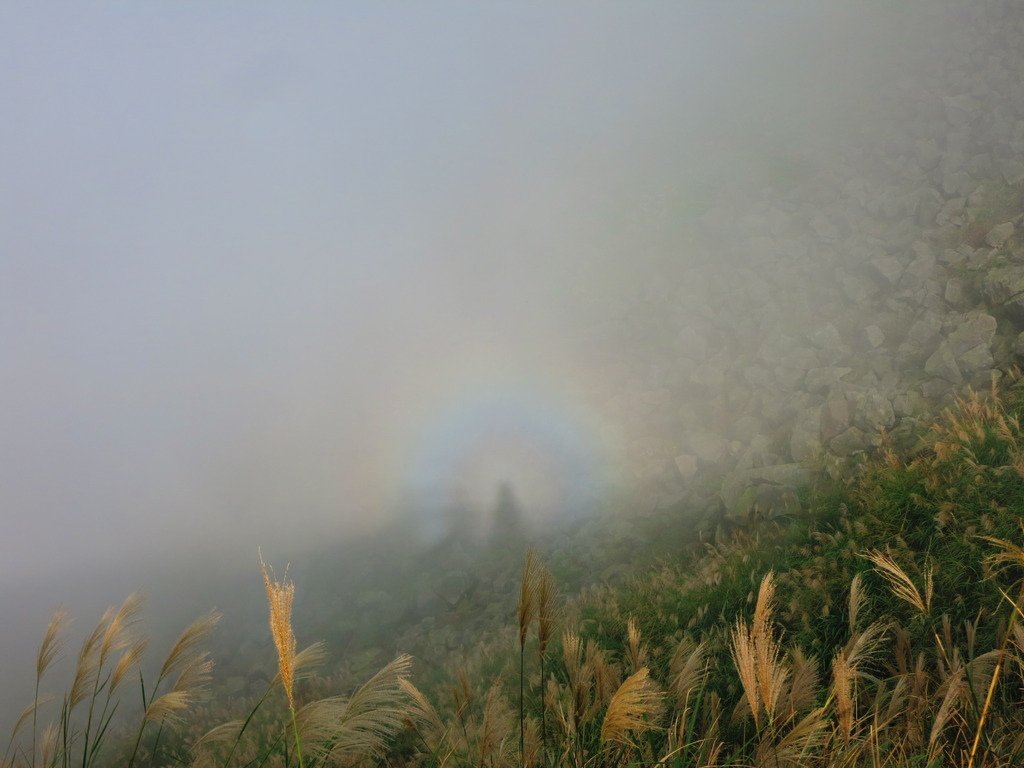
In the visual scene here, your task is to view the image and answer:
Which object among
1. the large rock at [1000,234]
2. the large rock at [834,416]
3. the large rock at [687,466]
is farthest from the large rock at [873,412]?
the large rock at [1000,234]

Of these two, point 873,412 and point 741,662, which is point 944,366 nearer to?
point 873,412

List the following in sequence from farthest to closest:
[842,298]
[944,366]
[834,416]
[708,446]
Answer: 1. [842,298]
2. [708,446]
3. [834,416]
4. [944,366]

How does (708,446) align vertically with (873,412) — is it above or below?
below

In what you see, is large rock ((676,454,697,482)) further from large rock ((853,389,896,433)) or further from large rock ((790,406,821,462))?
large rock ((853,389,896,433))

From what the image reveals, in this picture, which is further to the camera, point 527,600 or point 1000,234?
point 1000,234

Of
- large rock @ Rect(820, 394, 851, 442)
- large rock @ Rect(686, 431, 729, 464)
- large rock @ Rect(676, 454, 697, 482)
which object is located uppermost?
large rock @ Rect(820, 394, 851, 442)

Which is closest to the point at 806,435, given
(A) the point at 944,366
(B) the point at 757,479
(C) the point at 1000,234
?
(B) the point at 757,479

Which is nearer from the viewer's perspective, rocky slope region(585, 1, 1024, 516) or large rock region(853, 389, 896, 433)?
large rock region(853, 389, 896, 433)

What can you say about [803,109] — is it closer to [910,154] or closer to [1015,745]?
[910,154]

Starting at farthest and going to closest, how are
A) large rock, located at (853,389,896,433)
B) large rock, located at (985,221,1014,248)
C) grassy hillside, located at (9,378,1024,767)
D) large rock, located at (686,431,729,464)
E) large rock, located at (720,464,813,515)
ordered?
1. large rock, located at (686,431,729,464)
2. large rock, located at (985,221,1014,248)
3. large rock, located at (853,389,896,433)
4. large rock, located at (720,464,813,515)
5. grassy hillside, located at (9,378,1024,767)

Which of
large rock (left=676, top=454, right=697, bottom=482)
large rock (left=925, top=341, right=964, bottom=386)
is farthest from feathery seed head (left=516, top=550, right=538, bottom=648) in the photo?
large rock (left=676, top=454, right=697, bottom=482)

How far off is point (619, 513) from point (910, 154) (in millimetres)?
11369

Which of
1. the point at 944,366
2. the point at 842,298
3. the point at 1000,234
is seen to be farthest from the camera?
the point at 842,298

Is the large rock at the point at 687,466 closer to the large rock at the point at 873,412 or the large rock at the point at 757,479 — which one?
the large rock at the point at 757,479
